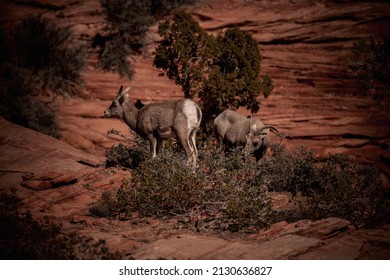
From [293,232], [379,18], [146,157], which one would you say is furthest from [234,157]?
[379,18]

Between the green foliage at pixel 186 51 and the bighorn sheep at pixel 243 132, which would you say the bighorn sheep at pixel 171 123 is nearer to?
the bighorn sheep at pixel 243 132

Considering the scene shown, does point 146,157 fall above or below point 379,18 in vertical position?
below

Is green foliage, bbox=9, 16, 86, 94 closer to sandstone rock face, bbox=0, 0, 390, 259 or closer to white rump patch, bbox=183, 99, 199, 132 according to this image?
sandstone rock face, bbox=0, 0, 390, 259

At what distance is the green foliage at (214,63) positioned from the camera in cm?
1590

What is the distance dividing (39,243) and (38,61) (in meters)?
16.2

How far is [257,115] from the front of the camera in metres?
20.8

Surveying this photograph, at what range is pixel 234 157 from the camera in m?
12.7

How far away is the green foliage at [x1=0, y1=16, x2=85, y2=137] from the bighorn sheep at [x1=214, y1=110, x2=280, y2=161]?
7.62 metres

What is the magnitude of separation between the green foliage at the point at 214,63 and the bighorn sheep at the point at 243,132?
1057mm

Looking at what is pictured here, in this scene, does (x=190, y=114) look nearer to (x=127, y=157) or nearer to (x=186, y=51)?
(x=127, y=157)

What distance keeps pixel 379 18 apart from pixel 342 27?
156 cm

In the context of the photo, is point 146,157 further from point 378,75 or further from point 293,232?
point 378,75

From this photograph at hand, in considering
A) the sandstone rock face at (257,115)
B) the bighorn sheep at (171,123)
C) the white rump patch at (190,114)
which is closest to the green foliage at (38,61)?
the sandstone rock face at (257,115)

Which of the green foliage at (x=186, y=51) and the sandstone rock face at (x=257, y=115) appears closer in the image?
the sandstone rock face at (x=257, y=115)
